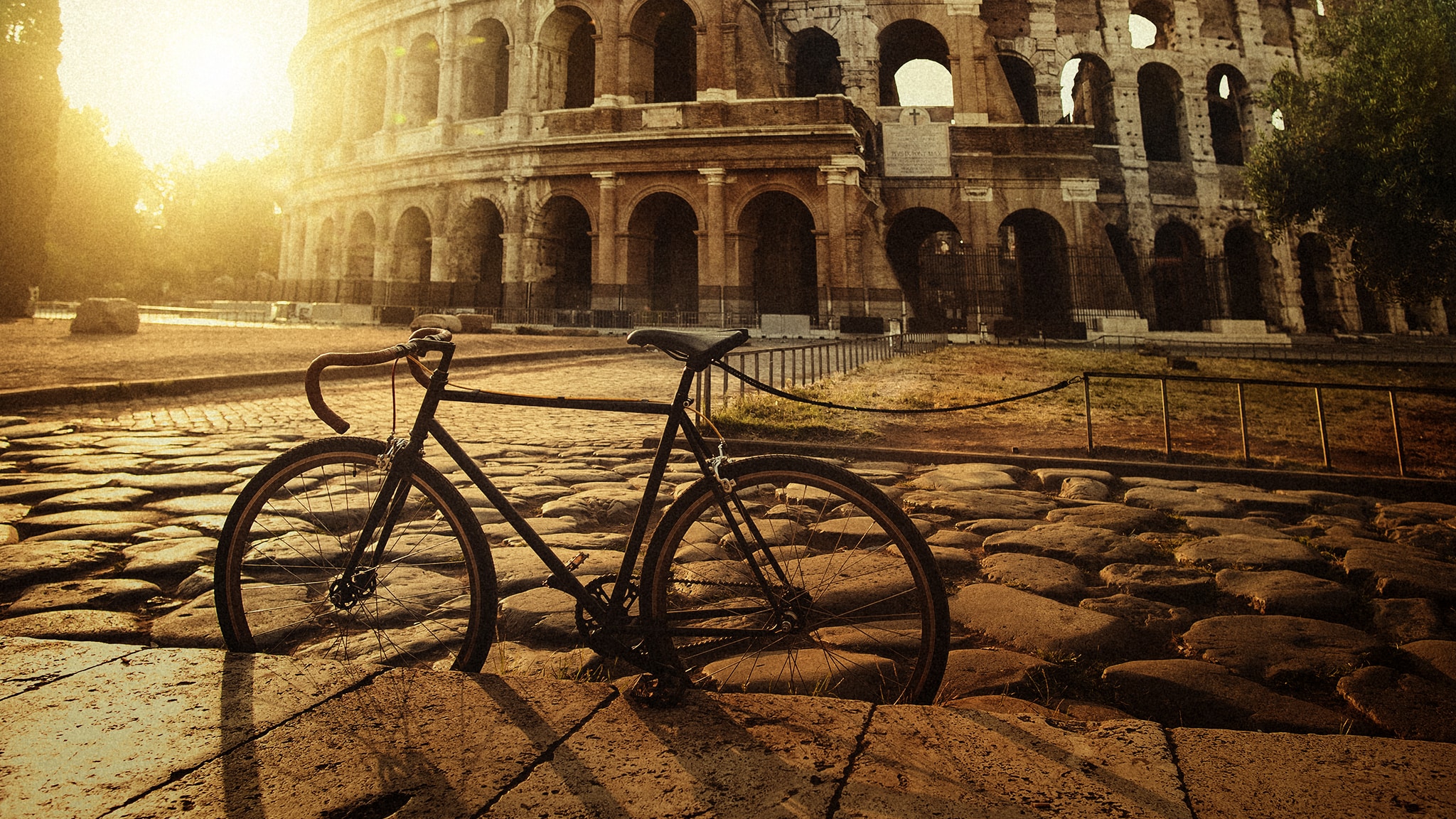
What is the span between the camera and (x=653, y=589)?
1.71 meters

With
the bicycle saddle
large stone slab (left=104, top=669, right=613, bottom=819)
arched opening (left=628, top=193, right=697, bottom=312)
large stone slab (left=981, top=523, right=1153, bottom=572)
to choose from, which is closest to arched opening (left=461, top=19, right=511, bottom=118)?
arched opening (left=628, top=193, right=697, bottom=312)

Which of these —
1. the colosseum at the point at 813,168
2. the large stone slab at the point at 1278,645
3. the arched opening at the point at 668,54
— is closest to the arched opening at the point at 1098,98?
the colosseum at the point at 813,168

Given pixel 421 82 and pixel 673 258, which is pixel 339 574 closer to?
pixel 673 258

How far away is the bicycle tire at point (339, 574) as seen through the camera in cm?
175

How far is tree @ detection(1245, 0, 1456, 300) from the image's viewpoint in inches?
559

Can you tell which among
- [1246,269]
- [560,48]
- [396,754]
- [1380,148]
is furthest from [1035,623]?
[1246,269]

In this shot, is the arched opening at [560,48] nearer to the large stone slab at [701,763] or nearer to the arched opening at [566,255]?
the arched opening at [566,255]

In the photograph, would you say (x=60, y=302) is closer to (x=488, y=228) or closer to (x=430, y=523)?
(x=488, y=228)

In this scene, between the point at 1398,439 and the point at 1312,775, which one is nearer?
the point at 1312,775

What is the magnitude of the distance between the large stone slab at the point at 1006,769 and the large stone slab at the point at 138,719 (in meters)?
1.26

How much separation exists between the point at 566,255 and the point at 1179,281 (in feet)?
72.6

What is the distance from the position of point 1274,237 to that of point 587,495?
71.3 feet

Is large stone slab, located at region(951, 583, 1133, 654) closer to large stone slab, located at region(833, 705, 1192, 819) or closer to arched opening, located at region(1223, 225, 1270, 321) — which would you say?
large stone slab, located at region(833, 705, 1192, 819)

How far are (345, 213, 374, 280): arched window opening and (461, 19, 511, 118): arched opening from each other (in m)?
5.66
